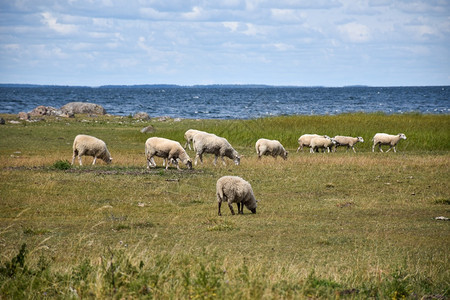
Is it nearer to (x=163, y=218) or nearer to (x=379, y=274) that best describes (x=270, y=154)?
(x=163, y=218)

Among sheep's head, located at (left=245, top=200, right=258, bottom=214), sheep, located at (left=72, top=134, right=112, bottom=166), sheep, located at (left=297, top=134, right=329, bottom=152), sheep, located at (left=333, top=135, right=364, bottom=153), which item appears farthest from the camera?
sheep, located at (left=333, top=135, right=364, bottom=153)

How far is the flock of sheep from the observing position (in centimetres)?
1633

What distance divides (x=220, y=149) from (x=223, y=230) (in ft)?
41.9

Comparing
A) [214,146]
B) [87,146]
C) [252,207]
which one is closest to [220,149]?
[214,146]

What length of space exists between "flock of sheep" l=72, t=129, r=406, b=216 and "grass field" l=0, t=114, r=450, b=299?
0.59m

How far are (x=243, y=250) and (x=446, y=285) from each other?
4140 mm

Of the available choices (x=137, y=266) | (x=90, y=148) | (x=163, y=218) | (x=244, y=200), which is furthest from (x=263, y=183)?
(x=137, y=266)

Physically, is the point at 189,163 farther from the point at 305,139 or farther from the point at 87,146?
the point at 305,139

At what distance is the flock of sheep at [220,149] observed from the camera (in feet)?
53.6

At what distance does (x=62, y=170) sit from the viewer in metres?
22.8

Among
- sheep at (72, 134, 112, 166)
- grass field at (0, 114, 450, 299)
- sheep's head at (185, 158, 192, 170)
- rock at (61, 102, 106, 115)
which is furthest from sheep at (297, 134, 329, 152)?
rock at (61, 102, 106, 115)

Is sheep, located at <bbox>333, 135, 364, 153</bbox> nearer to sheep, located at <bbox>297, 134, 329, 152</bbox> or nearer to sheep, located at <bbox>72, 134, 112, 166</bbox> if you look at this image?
sheep, located at <bbox>297, 134, 329, 152</bbox>

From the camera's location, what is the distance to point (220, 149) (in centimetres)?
2677

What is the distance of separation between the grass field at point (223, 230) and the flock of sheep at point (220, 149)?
59 cm
